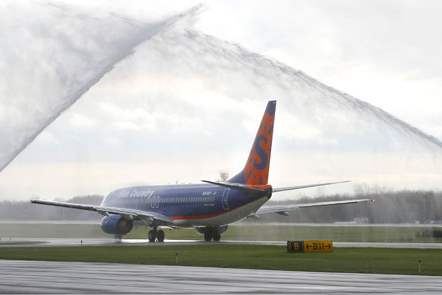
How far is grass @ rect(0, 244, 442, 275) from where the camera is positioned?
186 ft

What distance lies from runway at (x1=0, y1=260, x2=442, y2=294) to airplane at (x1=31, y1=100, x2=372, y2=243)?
3208 centimetres

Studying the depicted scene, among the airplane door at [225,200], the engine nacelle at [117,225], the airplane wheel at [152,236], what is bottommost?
the airplane wheel at [152,236]

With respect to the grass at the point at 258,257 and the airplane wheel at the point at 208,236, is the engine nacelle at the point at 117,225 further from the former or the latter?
the grass at the point at 258,257

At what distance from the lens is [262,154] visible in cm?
9094

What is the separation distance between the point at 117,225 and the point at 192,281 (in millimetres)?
54745

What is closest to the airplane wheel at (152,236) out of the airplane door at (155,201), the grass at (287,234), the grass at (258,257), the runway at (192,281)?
the airplane door at (155,201)

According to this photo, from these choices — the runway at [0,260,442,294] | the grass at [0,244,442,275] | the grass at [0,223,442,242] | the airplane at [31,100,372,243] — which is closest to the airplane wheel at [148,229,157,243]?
the airplane at [31,100,372,243]

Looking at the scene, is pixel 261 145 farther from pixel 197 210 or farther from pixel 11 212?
pixel 11 212

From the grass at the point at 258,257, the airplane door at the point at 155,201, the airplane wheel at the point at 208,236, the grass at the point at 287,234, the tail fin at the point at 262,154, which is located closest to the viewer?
the grass at the point at 258,257

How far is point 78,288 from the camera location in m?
41.9

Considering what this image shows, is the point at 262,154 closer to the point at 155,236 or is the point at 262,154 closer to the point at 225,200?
the point at 225,200

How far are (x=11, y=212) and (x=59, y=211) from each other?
2877 cm

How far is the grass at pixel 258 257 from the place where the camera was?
186ft

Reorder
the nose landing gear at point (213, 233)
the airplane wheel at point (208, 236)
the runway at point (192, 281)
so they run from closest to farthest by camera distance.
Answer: the runway at point (192, 281) → the nose landing gear at point (213, 233) → the airplane wheel at point (208, 236)
